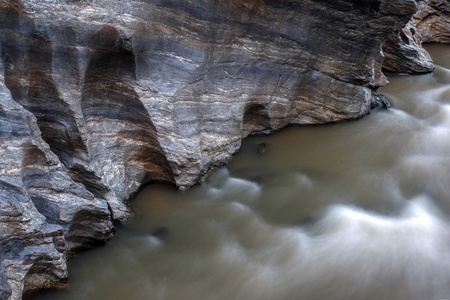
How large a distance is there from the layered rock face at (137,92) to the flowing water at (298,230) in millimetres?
308

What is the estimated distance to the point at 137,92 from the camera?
4.69 m

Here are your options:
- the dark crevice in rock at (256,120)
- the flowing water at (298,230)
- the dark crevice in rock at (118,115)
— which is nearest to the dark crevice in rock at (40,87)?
the dark crevice in rock at (118,115)

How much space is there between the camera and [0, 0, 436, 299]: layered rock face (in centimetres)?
373

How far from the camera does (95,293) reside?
12.5 feet

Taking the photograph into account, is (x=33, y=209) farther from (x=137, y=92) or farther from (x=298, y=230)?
(x=298, y=230)

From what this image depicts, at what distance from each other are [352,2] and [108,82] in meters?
3.19

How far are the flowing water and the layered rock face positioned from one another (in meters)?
→ 0.31

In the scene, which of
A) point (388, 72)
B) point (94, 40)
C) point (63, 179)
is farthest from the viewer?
point (388, 72)

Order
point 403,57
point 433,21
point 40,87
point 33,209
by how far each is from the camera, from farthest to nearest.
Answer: point 433,21 < point 403,57 < point 40,87 < point 33,209

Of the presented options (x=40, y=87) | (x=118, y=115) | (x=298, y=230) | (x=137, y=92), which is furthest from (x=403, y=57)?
(x=40, y=87)

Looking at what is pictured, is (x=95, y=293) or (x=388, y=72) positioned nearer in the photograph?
(x=95, y=293)

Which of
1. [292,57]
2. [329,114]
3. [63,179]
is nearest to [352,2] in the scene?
[292,57]

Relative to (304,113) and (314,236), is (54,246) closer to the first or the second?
(314,236)

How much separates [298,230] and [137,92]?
2.26 meters
